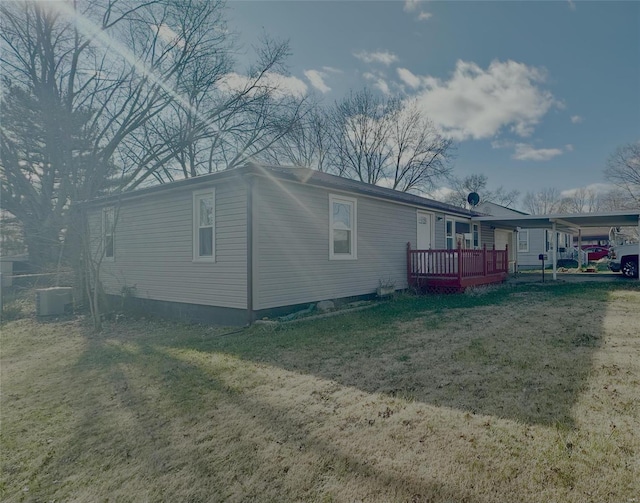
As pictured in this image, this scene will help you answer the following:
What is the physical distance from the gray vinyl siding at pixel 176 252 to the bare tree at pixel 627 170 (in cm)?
3756

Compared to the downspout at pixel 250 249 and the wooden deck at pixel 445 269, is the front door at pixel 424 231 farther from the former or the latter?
the downspout at pixel 250 249

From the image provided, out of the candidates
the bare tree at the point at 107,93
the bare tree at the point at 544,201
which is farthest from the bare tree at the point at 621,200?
the bare tree at the point at 107,93

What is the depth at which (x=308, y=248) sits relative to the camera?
317 inches

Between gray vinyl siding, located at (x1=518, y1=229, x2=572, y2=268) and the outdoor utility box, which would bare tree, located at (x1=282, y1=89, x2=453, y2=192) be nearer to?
gray vinyl siding, located at (x1=518, y1=229, x2=572, y2=268)

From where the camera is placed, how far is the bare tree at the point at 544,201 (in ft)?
176

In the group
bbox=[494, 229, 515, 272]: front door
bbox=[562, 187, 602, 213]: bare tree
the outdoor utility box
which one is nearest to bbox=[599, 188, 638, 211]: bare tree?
bbox=[562, 187, 602, 213]: bare tree

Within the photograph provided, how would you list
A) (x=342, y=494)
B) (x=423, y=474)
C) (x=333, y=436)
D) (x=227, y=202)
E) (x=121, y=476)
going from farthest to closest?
1. (x=227, y=202)
2. (x=333, y=436)
3. (x=121, y=476)
4. (x=423, y=474)
5. (x=342, y=494)

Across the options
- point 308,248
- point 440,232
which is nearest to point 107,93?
point 308,248

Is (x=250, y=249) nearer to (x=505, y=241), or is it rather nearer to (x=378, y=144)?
(x=505, y=241)

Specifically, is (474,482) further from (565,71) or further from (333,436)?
(565,71)

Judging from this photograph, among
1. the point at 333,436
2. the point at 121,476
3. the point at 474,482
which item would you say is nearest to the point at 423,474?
the point at 474,482

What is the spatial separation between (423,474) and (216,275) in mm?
6130

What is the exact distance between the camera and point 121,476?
2.43m

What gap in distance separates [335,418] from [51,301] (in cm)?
959
